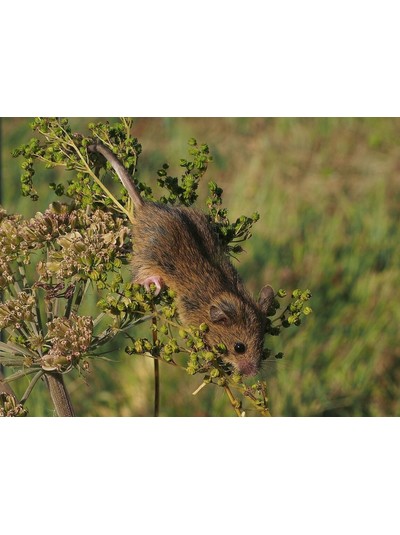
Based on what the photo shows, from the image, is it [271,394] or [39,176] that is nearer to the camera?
[271,394]

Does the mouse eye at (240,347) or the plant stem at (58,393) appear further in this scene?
the mouse eye at (240,347)

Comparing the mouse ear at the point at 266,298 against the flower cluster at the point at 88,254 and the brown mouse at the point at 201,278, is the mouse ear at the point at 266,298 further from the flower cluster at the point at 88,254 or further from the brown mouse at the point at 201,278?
the flower cluster at the point at 88,254

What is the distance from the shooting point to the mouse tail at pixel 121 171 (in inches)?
142

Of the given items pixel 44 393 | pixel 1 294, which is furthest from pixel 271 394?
pixel 1 294

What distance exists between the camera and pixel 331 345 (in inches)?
345

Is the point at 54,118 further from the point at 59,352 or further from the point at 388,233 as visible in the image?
the point at 388,233

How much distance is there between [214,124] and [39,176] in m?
3.42

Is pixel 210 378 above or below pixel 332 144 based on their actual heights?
below

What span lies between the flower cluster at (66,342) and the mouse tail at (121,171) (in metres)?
0.63

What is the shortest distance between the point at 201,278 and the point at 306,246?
224 inches

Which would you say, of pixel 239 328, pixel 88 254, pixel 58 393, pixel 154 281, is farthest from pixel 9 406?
pixel 239 328

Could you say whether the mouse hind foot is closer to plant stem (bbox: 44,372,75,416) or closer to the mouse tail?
the mouse tail

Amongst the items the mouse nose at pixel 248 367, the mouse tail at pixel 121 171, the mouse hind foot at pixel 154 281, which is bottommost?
the mouse nose at pixel 248 367

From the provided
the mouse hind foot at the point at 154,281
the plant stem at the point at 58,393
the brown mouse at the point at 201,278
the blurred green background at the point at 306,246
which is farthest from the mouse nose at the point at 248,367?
the blurred green background at the point at 306,246
